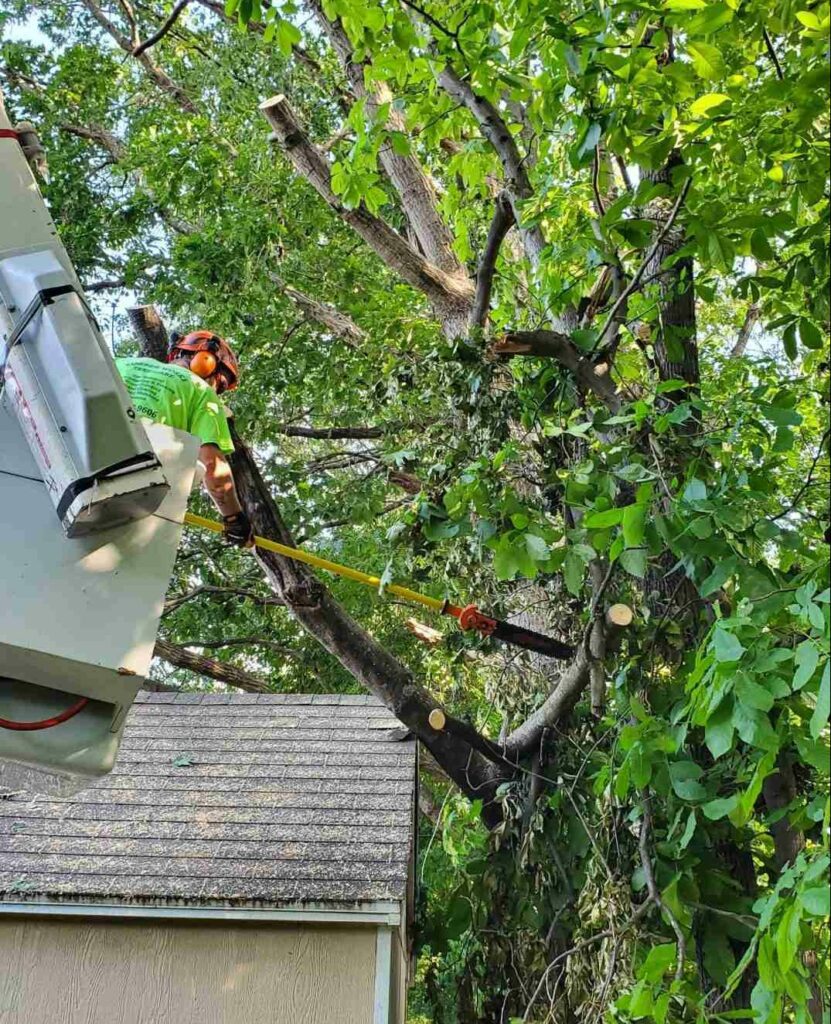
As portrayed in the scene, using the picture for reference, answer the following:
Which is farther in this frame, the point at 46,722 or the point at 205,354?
the point at 205,354

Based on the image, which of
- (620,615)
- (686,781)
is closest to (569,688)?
(620,615)

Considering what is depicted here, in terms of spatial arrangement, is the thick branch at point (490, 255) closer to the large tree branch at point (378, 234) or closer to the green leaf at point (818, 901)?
the large tree branch at point (378, 234)

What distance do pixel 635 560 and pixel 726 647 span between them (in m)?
0.80

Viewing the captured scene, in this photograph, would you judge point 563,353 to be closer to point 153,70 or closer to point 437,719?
point 437,719

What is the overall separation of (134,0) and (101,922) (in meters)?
10.7

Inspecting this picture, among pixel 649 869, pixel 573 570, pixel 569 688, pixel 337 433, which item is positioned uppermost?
pixel 337 433

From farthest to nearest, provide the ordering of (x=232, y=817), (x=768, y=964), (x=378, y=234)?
1. (x=378, y=234)
2. (x=232, y=817)
3. (x=768, y=964)

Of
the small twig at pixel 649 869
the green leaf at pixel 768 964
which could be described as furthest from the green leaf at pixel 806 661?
the small twig at pixel 649 869

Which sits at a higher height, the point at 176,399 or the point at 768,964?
the point at 176,399

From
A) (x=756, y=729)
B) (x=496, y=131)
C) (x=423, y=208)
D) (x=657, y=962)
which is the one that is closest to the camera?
(x=756, y=729)

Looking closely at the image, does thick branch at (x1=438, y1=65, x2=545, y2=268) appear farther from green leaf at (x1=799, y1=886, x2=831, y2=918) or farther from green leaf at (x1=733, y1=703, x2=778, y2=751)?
green leaf at (x1=799, y1=886, x2=831, y2=918)

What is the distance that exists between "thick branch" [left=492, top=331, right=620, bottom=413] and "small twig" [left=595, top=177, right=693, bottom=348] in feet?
0.36

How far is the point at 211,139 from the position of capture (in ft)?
30.5

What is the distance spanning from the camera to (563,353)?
384cm
